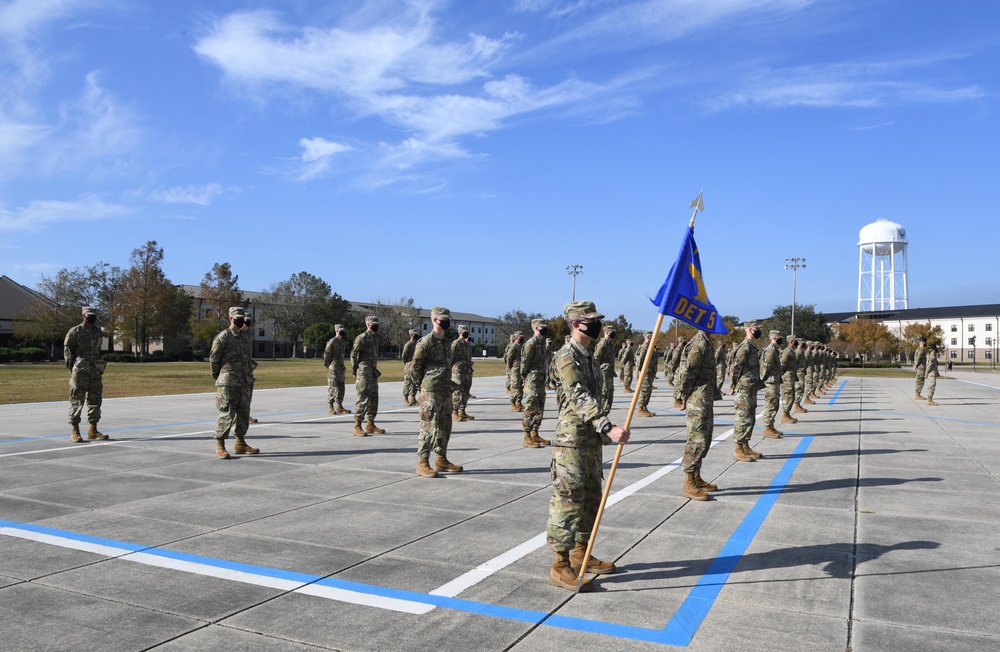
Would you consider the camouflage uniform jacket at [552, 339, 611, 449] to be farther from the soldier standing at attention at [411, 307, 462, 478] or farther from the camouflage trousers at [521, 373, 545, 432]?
the camouflage trousers at [521, 373, 545, 432]

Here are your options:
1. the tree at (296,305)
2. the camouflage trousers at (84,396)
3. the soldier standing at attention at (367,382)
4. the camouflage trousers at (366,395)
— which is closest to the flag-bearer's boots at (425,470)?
the soldier standing at attention at (367,382)

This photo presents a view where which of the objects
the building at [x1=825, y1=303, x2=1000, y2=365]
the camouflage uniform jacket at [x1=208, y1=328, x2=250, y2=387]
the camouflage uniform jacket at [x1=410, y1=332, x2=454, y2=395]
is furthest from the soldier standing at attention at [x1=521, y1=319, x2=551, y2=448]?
the building at [x1=825, y1=303, x2=1000, y2=365]

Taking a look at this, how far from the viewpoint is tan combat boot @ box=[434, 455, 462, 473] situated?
9288 millimetres

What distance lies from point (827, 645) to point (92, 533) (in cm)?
575

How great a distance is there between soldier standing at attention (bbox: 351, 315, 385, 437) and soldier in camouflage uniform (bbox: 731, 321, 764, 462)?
6.16 meters

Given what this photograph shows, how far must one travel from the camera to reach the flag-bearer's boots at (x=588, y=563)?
203 inches

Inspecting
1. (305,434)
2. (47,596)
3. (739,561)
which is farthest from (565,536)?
(305,434)

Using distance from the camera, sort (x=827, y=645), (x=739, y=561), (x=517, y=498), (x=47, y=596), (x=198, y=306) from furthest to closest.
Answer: (x=198, y=306) < (x=517, y=498) < (x=739, y=561) < (x=47, y=596) < (x=827, y=645)

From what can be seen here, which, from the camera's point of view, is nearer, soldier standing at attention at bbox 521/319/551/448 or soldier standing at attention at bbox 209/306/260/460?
soldier standing at attention at bbox 209/306/260/460

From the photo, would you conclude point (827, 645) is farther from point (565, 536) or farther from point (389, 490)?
point (389, 490)

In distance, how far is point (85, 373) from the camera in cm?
1187

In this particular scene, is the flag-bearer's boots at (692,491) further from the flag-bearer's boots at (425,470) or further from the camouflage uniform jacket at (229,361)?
the camouflage uniform jacket at (229,361)

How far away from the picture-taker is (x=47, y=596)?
464cm

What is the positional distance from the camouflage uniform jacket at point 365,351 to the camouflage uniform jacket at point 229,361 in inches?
113
